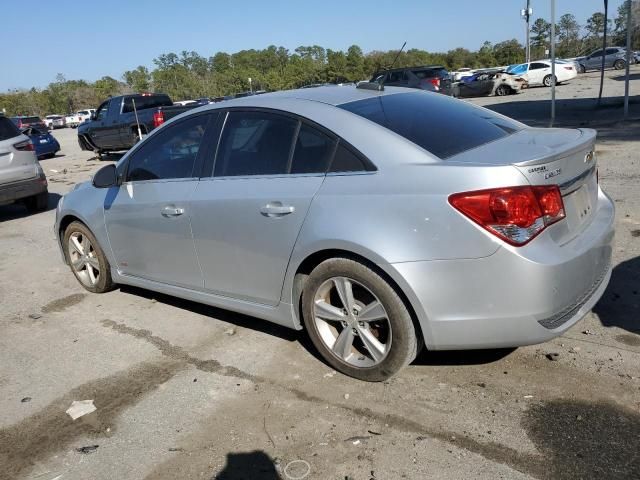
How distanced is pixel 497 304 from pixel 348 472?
1.09m

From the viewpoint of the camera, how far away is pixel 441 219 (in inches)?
113

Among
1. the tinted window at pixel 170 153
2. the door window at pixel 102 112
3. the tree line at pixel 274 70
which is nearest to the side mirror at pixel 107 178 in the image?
the tinted window at pixel 170 153

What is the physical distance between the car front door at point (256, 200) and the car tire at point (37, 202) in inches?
279

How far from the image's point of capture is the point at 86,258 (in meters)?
5.36

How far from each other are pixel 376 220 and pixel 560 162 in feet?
3.36

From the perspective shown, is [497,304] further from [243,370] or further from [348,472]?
[243,370]

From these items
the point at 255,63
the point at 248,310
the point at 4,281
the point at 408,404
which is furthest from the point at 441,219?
the point at 255,63

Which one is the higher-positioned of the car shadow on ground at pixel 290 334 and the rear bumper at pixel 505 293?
the rear bumper at pixel 505 293

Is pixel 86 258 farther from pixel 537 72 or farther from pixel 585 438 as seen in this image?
pixel 537 72

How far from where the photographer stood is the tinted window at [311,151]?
3383 millimetres

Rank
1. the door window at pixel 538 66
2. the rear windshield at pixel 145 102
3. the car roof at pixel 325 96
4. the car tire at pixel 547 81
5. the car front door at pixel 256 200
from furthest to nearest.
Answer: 1. the door window at pixel 538 66
2. the car tire at pixel 547 81
3. the rear windshield at pixel 145 102
4. the car roof at pixel 325 96
5. the car front door at pixel 256 200

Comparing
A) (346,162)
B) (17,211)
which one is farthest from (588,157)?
(17,211)

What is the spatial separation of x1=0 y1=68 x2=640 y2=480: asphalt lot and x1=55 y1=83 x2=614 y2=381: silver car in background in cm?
33

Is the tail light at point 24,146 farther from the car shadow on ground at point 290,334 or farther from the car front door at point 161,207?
the car front door at point 161,207
